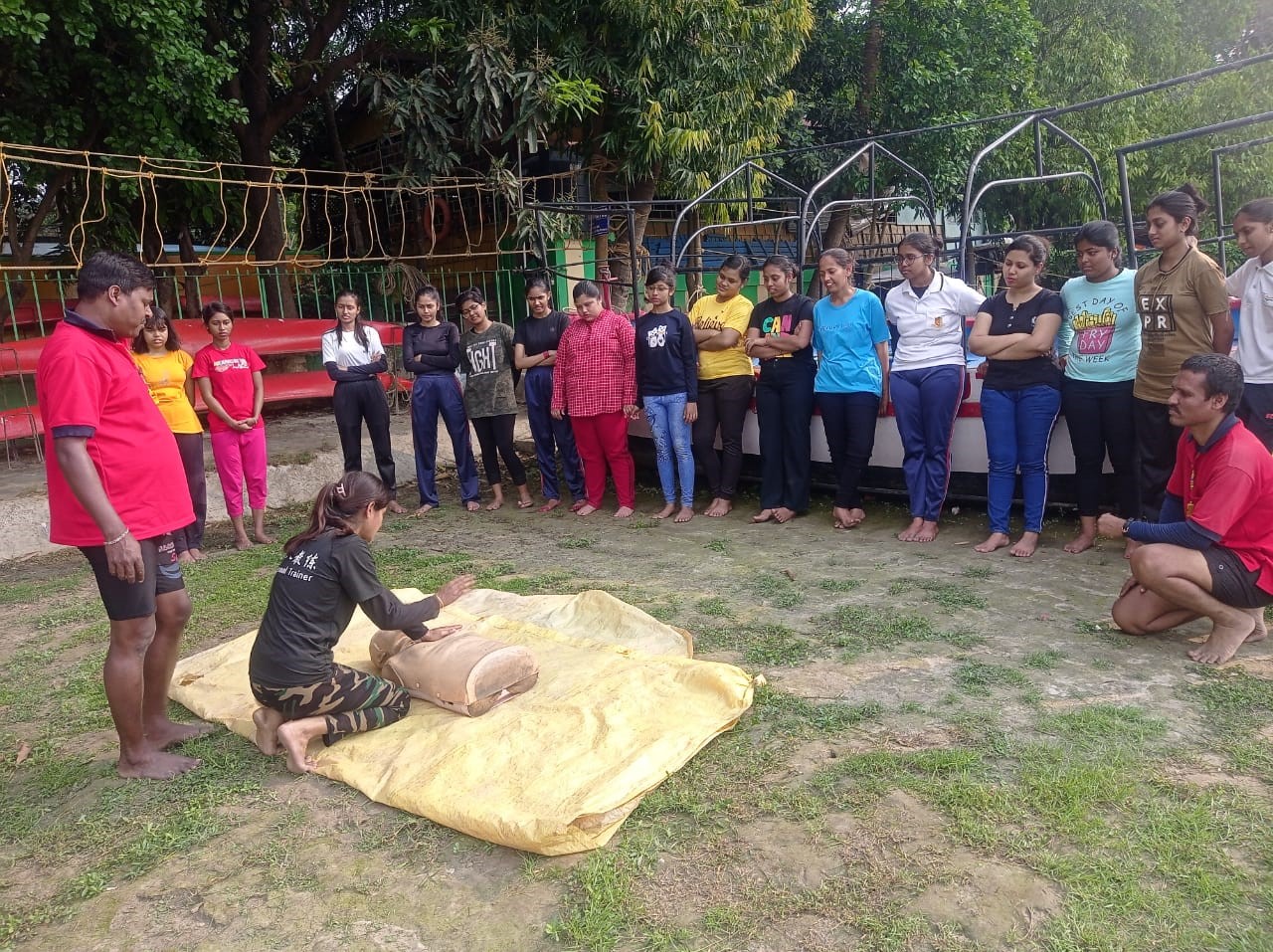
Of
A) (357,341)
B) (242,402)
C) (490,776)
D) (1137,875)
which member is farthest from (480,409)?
(1137,875)

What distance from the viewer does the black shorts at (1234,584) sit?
3.81m

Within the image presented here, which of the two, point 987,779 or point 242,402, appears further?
point 242,402

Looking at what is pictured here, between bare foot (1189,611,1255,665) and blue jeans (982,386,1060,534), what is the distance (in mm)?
1642

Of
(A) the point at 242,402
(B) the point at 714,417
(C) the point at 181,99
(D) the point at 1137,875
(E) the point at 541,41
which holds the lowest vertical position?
(D) the point at 1137,875

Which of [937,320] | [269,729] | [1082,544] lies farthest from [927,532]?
[269,729]

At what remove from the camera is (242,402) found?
6.57 meters

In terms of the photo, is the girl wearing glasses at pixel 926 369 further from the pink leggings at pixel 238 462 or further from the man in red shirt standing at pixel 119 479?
the pink leggings at pixel 238 462

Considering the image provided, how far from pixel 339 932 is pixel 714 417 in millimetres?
4849

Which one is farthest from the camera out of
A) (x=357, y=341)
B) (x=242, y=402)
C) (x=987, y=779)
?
(x=357, y=341)

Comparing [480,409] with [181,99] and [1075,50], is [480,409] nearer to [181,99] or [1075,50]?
[181,99]

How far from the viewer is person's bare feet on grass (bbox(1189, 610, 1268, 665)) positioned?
150 inches

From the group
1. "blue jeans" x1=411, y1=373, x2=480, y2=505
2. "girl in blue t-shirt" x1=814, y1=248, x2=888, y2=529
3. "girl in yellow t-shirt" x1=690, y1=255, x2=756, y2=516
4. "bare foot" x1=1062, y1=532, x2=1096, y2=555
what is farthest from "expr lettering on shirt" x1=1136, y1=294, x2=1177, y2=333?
"blue jeans" x1=411, y1=373, x2=480, y2=505

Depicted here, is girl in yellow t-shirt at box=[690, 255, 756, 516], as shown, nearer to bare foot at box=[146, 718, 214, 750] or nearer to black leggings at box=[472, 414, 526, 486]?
black leggings at box=[472, 414, 526, 486]

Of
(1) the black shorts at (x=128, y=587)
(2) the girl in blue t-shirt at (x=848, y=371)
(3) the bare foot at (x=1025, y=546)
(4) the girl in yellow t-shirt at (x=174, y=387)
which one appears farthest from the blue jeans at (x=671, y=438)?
(1) the black shorts at (x=128, y=587)
